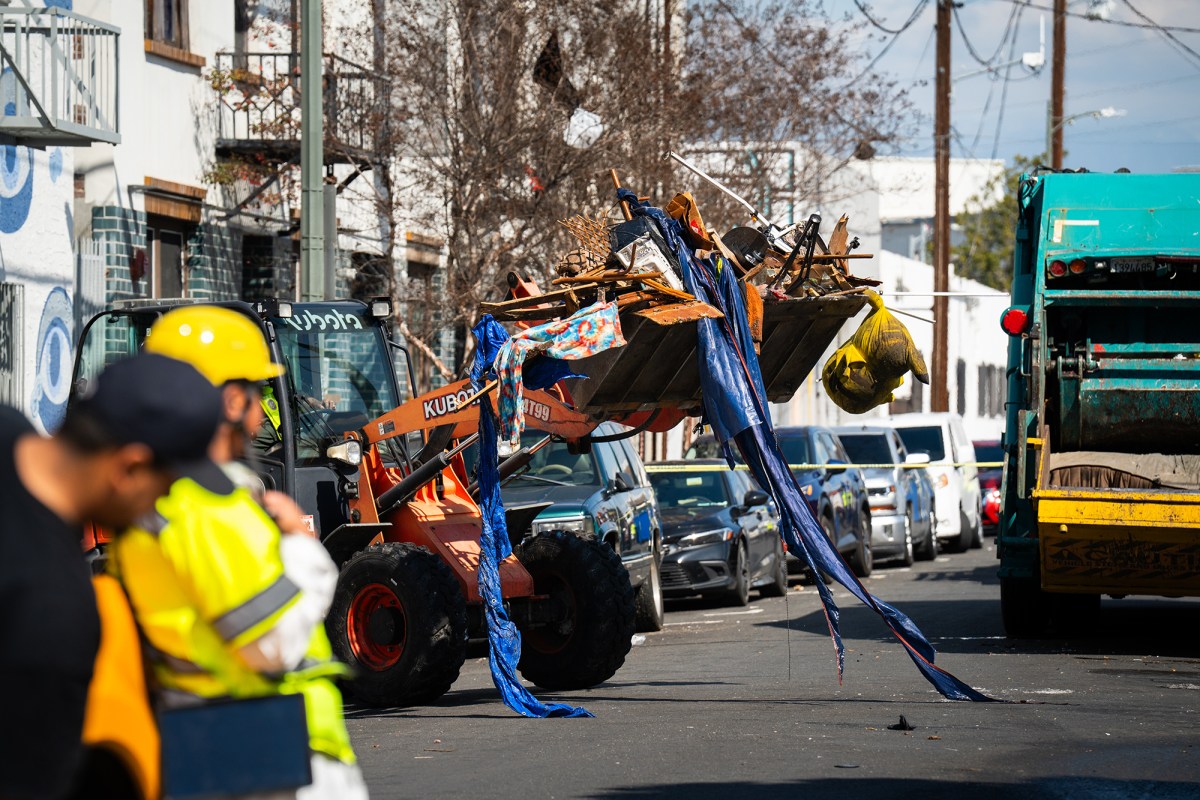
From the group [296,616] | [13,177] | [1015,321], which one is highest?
[13,177]

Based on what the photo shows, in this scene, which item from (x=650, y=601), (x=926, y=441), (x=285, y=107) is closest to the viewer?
(x=650, y=601)

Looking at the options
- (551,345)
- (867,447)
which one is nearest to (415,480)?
(551,345)

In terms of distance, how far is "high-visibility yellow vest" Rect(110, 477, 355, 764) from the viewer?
3.57 meters

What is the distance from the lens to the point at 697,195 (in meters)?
26.1

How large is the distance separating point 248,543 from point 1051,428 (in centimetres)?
1154

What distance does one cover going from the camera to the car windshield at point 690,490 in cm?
1945

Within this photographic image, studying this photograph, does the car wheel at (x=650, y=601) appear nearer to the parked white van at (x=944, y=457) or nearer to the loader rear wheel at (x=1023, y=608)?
the loader rear wheel at (x=1023, y=608)

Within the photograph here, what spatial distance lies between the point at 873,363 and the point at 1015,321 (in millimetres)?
2788

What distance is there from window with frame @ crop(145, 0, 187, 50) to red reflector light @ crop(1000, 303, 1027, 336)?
10214 millimetres

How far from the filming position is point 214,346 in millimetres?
3832

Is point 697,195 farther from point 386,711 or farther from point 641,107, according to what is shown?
point 386,711

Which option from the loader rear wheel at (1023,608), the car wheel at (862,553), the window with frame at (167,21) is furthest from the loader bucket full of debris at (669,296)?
the car wheel at (862,553)

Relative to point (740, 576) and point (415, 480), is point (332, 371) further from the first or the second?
point (740, 576)

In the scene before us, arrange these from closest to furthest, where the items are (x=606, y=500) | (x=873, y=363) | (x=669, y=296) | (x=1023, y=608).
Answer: (x=669, y=296)
(x=873, y=363)
(x=1023, y=608)
(x=606, y=500)
